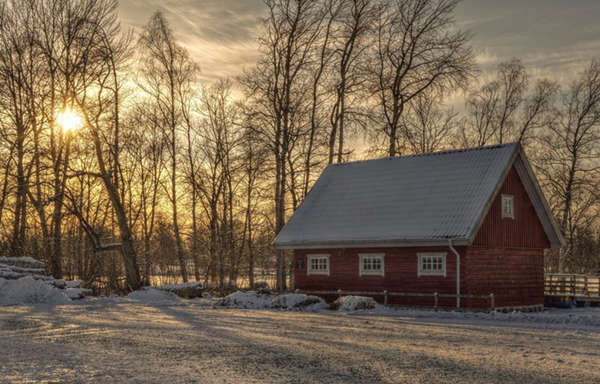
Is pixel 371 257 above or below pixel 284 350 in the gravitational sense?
above

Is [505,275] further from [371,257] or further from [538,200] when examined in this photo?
[371,257]

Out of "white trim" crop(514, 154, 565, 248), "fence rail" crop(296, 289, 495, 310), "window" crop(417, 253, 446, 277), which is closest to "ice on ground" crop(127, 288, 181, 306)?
"fence rail" crop(296, 289, 495, 310)

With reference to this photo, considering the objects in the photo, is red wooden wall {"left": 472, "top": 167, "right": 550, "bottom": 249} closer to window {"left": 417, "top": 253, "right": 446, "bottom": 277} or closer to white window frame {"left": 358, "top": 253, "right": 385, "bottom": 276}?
window {"left": 417, "top": 253, "right": 446, "bottom": 277}

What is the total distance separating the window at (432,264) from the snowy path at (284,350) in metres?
4.66

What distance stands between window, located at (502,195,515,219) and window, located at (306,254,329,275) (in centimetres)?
841

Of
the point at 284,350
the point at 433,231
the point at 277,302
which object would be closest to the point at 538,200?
the point at 433,231

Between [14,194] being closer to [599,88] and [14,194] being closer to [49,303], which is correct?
[49,303]

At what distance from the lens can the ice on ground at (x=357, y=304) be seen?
28.3 m

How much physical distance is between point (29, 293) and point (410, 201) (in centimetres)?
1779

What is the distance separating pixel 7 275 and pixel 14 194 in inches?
313

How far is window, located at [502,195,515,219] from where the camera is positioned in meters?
30.5

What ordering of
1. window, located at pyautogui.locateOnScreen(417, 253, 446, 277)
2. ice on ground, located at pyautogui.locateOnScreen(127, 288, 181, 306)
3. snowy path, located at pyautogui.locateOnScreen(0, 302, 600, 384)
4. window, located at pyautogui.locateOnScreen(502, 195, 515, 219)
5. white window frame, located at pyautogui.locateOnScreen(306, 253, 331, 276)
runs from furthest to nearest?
white window frame, located at pyautogui.locateOnScreen(306, 253, 331, 276), ice on ground, located at pyautogui.locateOnScreen(127, 288, 181, 306), window, located at pyautogui.locateOnScreen(502, 195, 515, 219), window, located at pyautogui.locateOnScreen(417, 253, 446, 277), snowy path, located at pyautogui.locateOnScreen(0, 302, 600, 384)

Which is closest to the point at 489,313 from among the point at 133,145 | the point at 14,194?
the point at 14,194

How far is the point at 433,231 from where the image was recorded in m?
28.6
